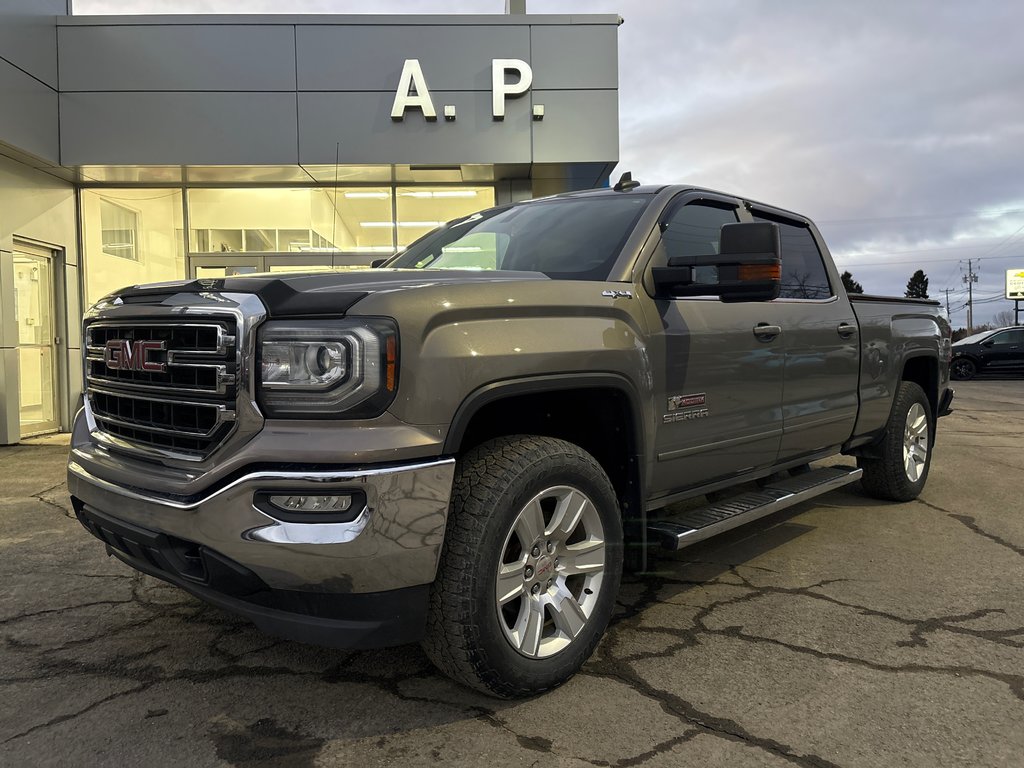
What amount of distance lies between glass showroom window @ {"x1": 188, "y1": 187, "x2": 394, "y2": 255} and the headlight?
30.2 feet

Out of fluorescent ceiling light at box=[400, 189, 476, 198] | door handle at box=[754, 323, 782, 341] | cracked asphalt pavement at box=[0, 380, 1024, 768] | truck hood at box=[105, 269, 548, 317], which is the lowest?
cracked asphalt pavement at box=[0, 380, 1024, 768]

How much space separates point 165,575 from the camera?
2604 mm

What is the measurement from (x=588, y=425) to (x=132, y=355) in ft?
5.83

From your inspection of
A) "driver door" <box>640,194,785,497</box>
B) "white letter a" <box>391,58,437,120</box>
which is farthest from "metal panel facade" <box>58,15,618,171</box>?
"driver door" <box>640,194,785,497</box>

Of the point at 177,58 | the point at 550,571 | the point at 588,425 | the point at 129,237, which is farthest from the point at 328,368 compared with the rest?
the point at 129,237

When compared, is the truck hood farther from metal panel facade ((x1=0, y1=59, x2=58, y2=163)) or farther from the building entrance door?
the building entrance door

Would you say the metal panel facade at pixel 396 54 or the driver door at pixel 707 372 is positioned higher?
the metal panel facade at pixel 396 54

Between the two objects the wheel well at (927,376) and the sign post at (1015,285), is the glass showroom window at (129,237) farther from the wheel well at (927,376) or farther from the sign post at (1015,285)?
the sign post at (1015,285)

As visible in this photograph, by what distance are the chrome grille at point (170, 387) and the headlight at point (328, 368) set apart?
0.42ft

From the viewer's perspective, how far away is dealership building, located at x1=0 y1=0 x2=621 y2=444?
9854 mm

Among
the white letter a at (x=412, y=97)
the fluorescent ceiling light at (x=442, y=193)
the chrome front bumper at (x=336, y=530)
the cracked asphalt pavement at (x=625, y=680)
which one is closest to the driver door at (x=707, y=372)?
the cracked asphalt pavement at (x=625, y=680)

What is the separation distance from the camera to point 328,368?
90.0 inches

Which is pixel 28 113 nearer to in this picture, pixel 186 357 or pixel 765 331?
pixel 186 357

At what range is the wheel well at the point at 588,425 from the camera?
2.88m
